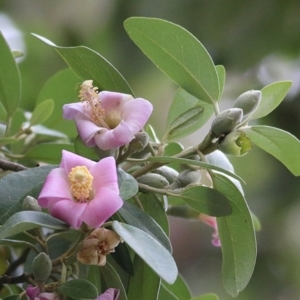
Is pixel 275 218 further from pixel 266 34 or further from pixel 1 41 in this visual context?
pixel 1 41

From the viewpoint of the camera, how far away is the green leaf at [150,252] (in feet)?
1.17

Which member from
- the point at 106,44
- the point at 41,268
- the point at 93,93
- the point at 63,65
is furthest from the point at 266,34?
the point at 41,268

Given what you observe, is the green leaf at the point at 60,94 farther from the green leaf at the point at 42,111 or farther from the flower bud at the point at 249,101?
the flower bud at the point at 249,101

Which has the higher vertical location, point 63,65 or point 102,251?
point 102,251

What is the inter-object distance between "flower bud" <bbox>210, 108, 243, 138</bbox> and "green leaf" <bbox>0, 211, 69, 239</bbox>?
0.59 ft

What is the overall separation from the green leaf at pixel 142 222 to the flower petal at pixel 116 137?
0.06 m

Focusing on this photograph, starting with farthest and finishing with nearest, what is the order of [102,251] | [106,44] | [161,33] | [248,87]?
[106,44], [248,87], [161,33], [102,251]

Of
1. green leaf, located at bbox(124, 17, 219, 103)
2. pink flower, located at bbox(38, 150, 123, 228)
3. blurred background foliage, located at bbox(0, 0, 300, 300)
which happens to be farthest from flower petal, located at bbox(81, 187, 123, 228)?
blurred background foliage, located at bbox(0, 0, 300, 300)

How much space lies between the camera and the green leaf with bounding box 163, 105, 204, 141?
551mm

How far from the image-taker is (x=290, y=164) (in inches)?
21.9

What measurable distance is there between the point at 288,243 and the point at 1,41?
4.23 ft

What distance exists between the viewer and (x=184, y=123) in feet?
1.82

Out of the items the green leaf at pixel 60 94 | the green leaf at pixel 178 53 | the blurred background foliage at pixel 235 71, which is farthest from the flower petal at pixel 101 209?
the blurred background foliage at pixel 235 71

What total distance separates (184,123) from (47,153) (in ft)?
0.76
